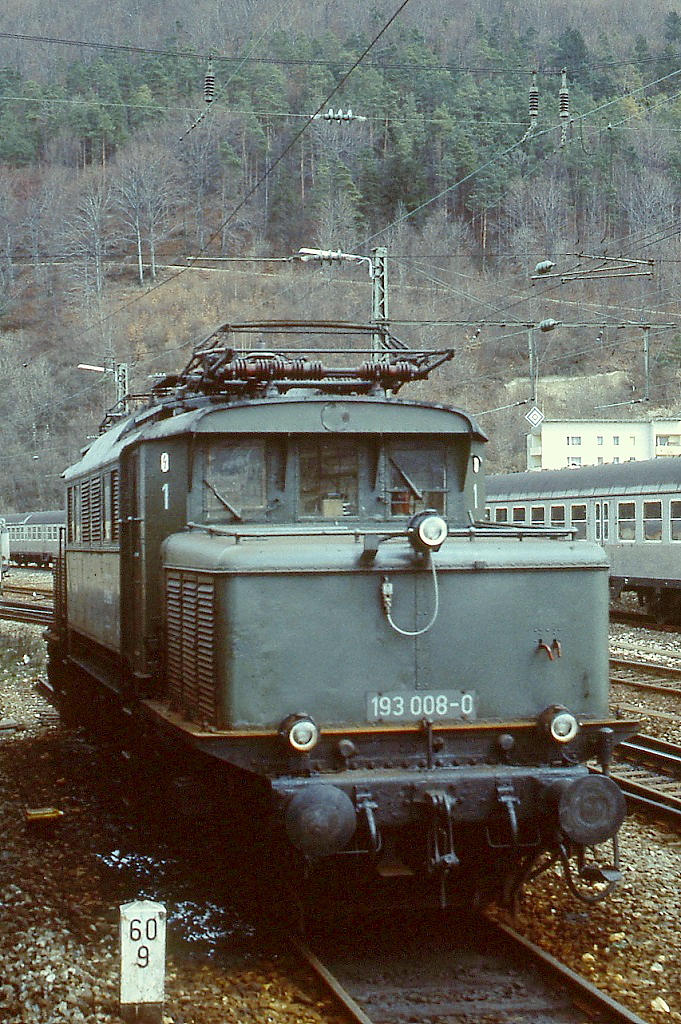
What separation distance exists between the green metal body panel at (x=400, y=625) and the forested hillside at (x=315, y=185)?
55407 millimetres

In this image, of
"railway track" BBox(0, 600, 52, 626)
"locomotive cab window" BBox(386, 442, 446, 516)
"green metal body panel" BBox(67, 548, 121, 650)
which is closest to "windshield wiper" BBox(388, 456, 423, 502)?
"locomotive cab window" BBox(386, 442, 446, 516)

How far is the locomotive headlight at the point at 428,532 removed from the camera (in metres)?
6.53

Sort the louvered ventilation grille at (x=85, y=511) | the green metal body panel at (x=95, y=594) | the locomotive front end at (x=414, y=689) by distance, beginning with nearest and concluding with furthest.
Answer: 1. the locomotive front end at (x=414, y=689)
2. the green metal body panel at (x=95, y=594)
3. the louvered ventilation grille at (x=85, y=511)

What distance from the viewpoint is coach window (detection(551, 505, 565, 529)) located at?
30.0m

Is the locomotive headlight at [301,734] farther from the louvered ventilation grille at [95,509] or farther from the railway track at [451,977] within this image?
the louvered ventilation grille at [95,509]

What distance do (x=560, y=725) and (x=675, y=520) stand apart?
1986 cm

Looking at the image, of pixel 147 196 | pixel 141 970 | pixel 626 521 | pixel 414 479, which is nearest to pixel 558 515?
pixel 626 521

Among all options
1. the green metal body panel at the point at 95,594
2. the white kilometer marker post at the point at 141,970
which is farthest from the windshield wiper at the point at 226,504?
the white kilometer marker post at the point at 141,970

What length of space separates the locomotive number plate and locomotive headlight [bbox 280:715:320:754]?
0.37 metres

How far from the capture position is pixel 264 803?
6.59 m

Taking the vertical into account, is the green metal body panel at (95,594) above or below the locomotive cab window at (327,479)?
below

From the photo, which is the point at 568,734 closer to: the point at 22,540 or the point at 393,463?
the point at 393,463

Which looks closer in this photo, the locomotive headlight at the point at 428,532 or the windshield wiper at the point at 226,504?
the locomotive headlight at the point at 428,532

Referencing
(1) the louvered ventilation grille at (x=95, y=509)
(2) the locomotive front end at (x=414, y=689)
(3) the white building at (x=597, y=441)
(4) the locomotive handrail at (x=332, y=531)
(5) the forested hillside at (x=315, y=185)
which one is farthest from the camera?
(5) the forested hillside at (x=315, y=185)
